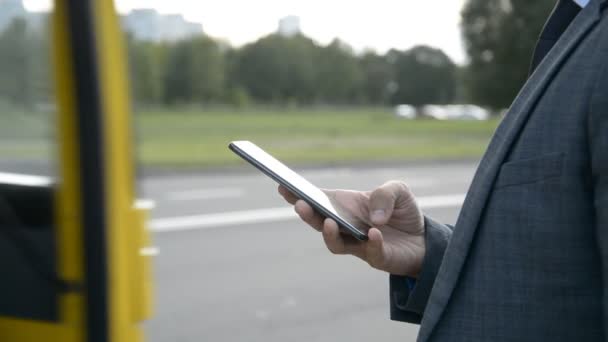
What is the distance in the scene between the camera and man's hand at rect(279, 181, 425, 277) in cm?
166

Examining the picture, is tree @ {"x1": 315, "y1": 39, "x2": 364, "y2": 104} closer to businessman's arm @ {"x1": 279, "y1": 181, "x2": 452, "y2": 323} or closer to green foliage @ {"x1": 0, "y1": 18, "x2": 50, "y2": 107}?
green foliage @ {"x1": 0, "y1": 18, "x2": 50, "y2": 107}

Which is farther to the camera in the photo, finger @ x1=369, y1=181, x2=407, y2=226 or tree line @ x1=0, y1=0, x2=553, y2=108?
tree line @ x1=0, y1=0, x2=553, y2=108

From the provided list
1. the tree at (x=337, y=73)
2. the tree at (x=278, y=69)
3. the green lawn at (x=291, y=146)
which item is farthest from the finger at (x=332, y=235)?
the tree at (x=337, y=73)

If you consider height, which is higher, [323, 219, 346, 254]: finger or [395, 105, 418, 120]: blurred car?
[323, 219, 346, 254]: finger

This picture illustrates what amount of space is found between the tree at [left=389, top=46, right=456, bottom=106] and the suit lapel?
4081 cm

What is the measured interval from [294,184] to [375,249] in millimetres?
225

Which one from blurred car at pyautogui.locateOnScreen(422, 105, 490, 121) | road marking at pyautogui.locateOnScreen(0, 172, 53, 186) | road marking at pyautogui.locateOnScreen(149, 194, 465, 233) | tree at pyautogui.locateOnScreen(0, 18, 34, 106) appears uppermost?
tree at pyautogui.locateOnScreen(0, 18, 34, 106)

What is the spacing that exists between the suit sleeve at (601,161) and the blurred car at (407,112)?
53.2m

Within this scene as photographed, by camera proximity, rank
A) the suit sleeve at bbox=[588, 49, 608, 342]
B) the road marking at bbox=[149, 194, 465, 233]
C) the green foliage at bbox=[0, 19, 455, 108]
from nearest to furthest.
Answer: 1. the suit sleeve at bbox=[588, 49, 608, 342]
2. the road marking at bbox=[149, 194, 465, 233]
3. the green foliage at bbox=[0, 19, 455, 108]

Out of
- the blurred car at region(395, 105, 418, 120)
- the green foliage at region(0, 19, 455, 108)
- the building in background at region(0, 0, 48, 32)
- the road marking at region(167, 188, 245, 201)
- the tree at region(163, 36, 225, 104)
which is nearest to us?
the building in background at region(0, 0, 48, 32)

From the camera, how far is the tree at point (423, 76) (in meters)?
43.7

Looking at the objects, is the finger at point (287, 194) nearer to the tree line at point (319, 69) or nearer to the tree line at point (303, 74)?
the tree line at point (319, 69)

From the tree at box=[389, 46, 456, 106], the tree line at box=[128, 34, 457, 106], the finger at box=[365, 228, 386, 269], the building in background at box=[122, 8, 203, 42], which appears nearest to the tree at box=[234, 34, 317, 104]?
the tree line at box=[128, 34, 457, 106]

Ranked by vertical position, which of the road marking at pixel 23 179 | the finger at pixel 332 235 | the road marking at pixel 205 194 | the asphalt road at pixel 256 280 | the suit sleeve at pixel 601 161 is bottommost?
the road marking at pixel 205 194
